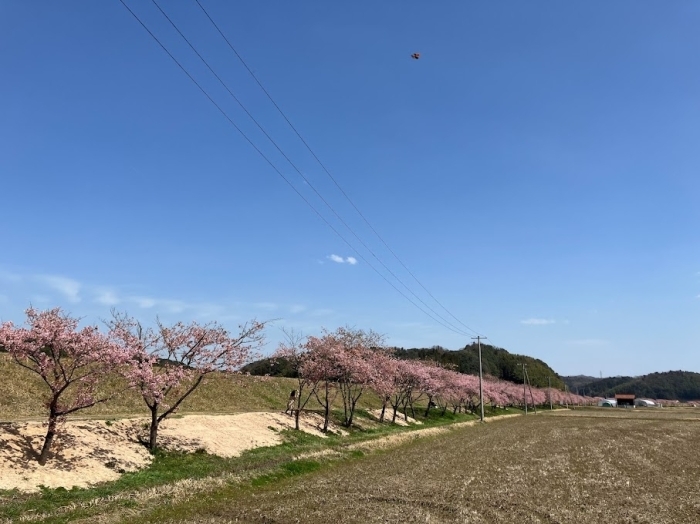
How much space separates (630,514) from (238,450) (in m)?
21.9

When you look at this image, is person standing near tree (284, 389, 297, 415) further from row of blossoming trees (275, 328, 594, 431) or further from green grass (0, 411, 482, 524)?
green grass (0, 411, 482, 524)

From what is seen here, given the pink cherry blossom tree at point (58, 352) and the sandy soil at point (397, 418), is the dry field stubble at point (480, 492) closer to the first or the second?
the pink cherry blossom tree at point (58, 352)

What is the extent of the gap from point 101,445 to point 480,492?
17.4 m

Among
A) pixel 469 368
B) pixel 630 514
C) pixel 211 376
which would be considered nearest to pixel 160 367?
pixel 630 514

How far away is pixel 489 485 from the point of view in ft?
68.8

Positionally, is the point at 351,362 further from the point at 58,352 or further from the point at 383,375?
the point at 58,352

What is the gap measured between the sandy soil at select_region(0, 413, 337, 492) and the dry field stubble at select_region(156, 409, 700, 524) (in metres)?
6.67

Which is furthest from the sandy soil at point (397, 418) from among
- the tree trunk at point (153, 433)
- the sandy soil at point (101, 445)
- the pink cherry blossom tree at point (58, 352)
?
the pink cherry blossom tree at point (58, 352)

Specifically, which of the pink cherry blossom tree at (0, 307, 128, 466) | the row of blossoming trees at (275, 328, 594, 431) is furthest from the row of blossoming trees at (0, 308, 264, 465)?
the row of blossoming trees at (275, 328, 594, 431)

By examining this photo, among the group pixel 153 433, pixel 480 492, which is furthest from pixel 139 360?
pixel 480 492

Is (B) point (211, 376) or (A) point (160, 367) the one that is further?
(B) point (211, 376)

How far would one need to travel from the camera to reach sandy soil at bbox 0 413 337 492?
62.9ft

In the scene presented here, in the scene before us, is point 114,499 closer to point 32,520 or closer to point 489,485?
point 32,520

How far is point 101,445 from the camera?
24.3 m
